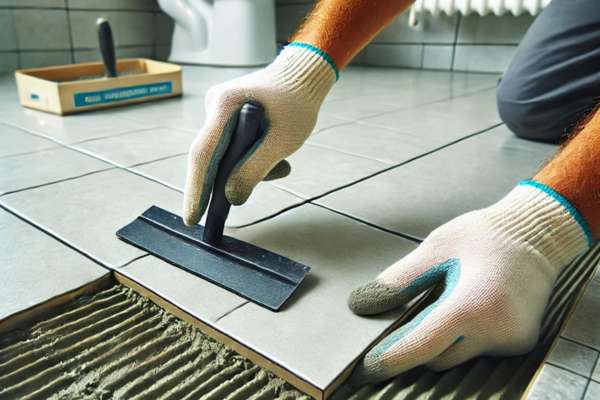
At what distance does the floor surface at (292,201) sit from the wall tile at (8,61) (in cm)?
67

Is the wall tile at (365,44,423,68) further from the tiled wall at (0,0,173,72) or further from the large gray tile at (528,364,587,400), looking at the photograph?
the large gray tile at (528,364,587,400)

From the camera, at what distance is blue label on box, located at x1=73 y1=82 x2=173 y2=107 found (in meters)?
1.28

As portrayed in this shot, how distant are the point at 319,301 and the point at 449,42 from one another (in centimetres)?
207

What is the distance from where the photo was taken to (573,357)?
15.7 inches

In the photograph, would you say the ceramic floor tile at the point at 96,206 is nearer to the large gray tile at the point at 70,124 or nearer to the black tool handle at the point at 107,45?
the large gray tile at the point at 70,124

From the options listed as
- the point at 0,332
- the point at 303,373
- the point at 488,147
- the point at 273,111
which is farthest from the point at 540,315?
the point at 488,147

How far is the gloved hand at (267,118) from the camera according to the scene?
50cm

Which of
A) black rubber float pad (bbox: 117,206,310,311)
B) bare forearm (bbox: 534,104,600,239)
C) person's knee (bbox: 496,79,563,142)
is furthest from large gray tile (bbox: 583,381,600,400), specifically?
person's knee (bbox: 496,79,563,142)

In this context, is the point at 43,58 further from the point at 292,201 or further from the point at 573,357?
the point at 573,357

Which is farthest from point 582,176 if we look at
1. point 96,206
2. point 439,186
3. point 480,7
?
point 480,7

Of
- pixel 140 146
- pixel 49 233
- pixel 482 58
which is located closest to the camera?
pixel 49 233

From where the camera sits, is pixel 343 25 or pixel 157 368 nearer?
pixel 157 368

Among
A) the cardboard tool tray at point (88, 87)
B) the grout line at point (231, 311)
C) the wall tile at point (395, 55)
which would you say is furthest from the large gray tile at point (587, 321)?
the wall tile at point (395, 55)

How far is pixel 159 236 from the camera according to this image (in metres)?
0.58
